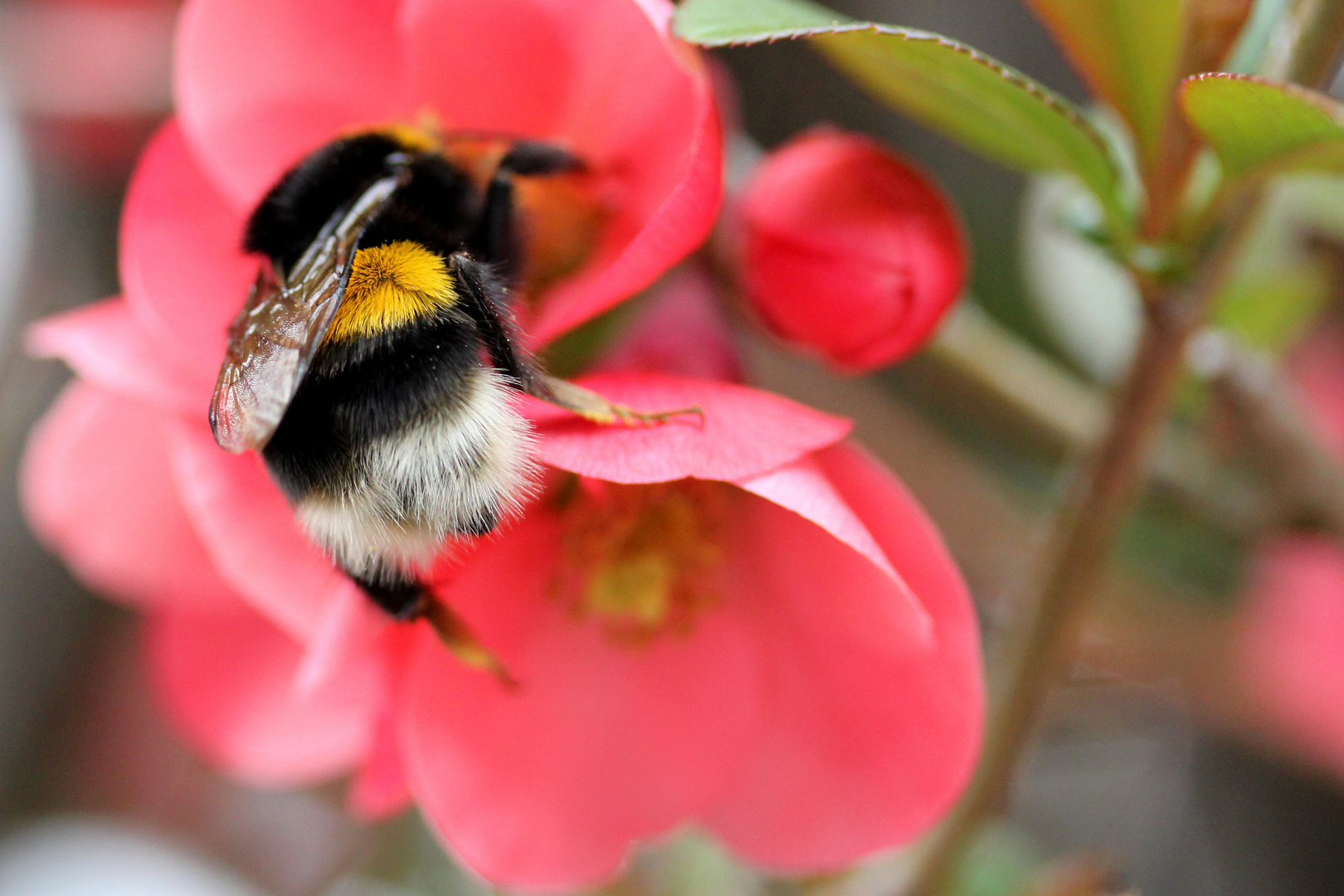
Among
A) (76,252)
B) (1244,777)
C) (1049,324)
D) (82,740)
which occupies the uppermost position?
(1049,324)

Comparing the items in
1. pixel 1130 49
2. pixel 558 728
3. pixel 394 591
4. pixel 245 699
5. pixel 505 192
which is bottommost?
pixel 245 699

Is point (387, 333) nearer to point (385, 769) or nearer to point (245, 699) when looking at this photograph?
point (385, 769)

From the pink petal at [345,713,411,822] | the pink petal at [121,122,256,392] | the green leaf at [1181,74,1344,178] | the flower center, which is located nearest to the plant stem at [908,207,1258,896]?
the green leaf at [1181,74,1344,178]

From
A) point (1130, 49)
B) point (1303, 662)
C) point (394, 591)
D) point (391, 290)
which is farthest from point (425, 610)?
point (1303, 662)

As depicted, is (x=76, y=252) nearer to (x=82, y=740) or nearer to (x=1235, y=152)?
(x=82, y=740)

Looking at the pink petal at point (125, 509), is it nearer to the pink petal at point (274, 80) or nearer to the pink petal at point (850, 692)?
the pink petal at point (274, 80)

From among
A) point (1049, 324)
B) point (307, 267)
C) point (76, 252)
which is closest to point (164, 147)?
point (307, 267)
